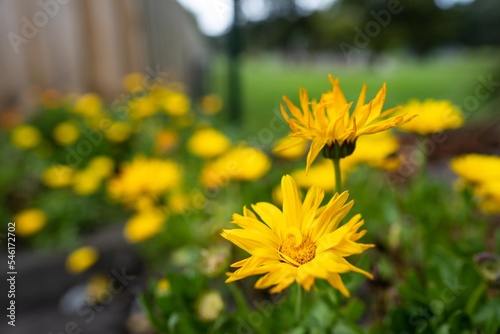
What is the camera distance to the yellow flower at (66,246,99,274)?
1951 millimetres

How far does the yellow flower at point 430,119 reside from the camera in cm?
108

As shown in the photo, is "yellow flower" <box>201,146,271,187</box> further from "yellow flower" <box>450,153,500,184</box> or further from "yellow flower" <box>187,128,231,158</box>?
"yellow flower" <box>450,153,500,184</box>

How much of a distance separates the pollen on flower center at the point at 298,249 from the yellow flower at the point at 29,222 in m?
1.85

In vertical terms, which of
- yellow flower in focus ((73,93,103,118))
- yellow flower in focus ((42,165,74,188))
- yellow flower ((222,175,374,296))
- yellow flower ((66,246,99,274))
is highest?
yellow flower ((222,175,374,296))

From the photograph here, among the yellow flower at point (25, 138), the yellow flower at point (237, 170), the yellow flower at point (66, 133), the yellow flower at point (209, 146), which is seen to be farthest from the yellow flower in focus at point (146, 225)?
the yellow flower at point (25, 138)

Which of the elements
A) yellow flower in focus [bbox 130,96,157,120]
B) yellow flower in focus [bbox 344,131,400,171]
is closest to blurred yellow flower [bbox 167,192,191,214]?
yellow flower in focus [bbox 344,131,400,171]

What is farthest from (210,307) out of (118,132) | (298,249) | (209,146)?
(118,132)

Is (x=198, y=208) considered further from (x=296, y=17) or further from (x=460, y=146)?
(x=296, y=17)

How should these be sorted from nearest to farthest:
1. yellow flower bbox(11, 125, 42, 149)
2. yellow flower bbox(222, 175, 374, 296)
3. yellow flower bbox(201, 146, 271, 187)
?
yellow flower bbox(222, 175, 374, 296) → yellow flower bbox(201, 146, 271, 187) → yellow flower bbox(11, 125, 42, 149)

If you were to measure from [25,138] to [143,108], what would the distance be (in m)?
0.72

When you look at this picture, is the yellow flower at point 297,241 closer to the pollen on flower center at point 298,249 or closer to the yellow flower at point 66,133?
the pollen on flower center at point 298,249

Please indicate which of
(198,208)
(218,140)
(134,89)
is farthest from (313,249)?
(134,89)

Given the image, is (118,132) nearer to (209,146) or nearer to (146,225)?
(209,146)

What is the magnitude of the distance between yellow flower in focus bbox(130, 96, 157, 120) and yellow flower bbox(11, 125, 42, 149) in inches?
22.4
